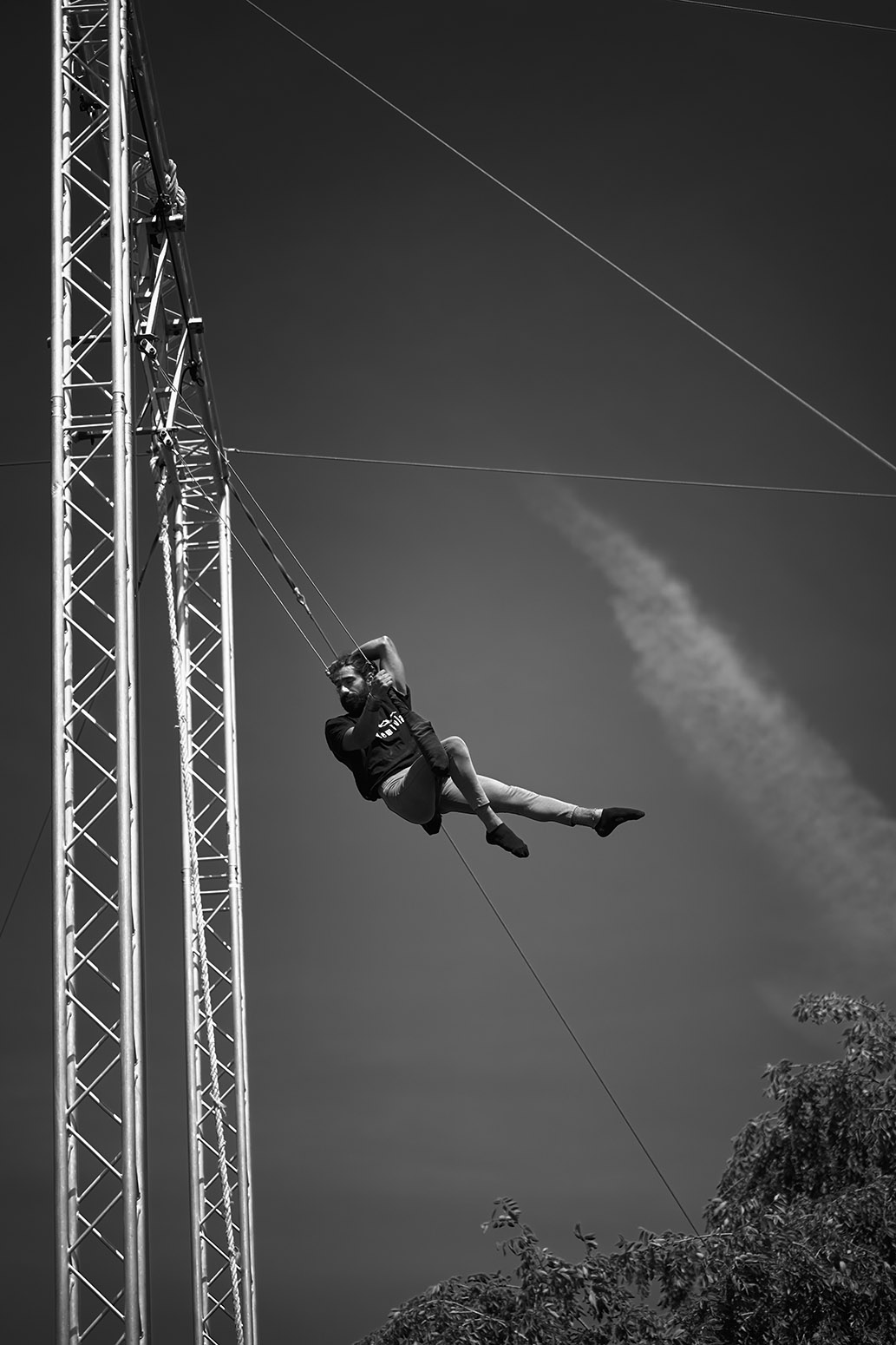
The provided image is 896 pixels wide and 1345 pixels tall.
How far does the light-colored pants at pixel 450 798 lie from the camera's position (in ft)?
19.2

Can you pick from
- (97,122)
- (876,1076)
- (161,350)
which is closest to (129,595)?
(97,122)

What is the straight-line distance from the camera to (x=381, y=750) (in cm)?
625

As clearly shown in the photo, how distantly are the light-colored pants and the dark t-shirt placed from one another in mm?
61

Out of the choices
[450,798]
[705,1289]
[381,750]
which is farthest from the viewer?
[705,1289]

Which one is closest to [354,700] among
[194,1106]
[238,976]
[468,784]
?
[468,784]

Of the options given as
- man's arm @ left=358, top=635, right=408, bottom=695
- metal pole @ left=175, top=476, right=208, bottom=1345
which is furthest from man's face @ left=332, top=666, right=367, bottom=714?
metal pole @ left=175, top=476, right=208, bottom=1345

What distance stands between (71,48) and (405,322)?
9725mm

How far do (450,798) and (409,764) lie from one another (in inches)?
10.4

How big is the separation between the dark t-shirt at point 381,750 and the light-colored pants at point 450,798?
0.20 ft

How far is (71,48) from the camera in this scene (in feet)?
21.1

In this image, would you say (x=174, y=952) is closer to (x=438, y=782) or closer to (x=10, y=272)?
(x=10, y=272)

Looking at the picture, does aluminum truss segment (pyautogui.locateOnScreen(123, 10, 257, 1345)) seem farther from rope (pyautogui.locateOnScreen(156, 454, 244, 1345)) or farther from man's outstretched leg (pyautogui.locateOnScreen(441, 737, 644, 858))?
man's outstretched leg (pyautogui.locateOnScreen(441, 737, 644, 858))

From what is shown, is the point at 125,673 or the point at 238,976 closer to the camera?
the point at 125,673

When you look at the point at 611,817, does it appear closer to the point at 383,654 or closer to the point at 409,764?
the point at 409,764
